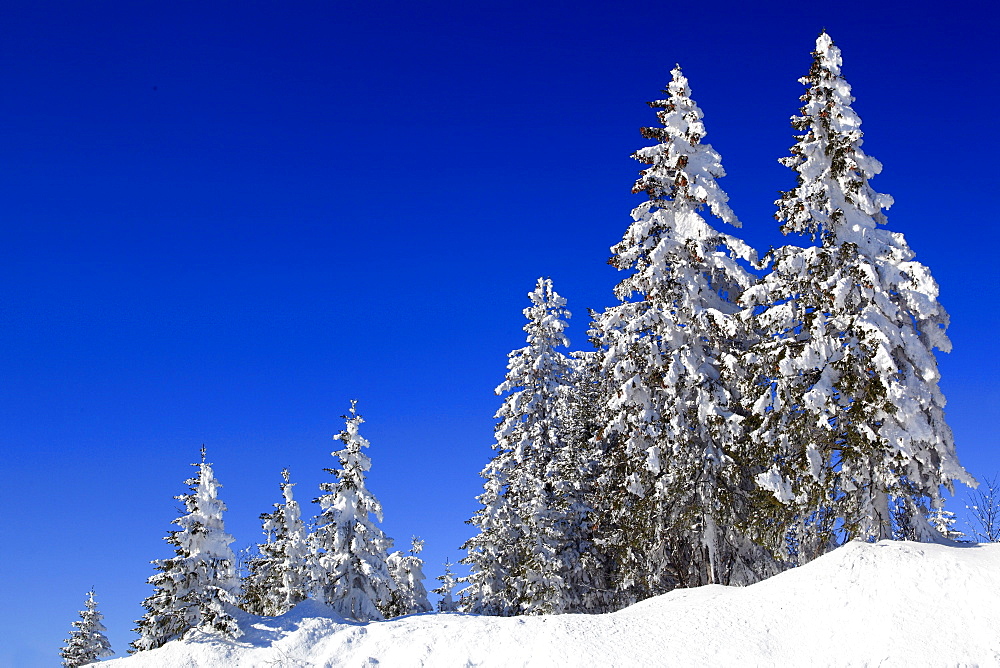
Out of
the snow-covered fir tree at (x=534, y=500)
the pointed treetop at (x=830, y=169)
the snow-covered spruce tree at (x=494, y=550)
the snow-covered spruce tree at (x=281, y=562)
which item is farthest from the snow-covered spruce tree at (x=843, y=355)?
the snow-covered spruce tree at (x=281, y=562)

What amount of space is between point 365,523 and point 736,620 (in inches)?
699

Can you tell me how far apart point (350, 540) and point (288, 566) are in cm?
710

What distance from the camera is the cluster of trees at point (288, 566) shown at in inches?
742

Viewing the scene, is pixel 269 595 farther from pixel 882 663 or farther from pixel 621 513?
pixel 882 663

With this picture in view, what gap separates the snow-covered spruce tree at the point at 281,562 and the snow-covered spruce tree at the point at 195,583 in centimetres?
1688

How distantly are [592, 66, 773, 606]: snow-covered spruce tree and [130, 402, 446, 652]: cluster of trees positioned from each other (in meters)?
10.5

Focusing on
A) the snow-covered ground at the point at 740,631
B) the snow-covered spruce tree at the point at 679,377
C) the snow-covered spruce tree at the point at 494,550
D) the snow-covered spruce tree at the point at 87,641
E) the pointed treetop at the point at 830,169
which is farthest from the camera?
the snow-covered spruce tree at the point at 87,641

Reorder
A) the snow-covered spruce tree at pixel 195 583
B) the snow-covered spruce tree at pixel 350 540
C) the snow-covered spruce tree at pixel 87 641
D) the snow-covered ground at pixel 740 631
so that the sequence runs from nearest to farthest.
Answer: the snow-covered ground at pixel 740 631
the snow-covered spruce tree at pixel 195 583
the snow-covered spruce tree at pixel 350 540
the snow-covered spruce tree at pixel 87 641

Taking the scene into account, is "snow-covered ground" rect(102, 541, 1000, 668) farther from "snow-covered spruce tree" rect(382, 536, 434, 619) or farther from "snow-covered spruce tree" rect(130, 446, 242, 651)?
"snow-covered spruce tree" rect(382, 536, 434, 619)

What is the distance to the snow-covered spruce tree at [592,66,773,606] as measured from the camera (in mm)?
24938

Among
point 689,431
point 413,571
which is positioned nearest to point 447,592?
point 413,571

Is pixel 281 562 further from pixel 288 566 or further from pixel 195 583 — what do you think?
pixel 195 583

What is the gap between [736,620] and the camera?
55.3 feet

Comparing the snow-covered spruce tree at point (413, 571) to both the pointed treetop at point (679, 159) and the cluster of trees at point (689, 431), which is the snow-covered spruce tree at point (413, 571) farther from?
the pointed treetop at point (679, 159)
